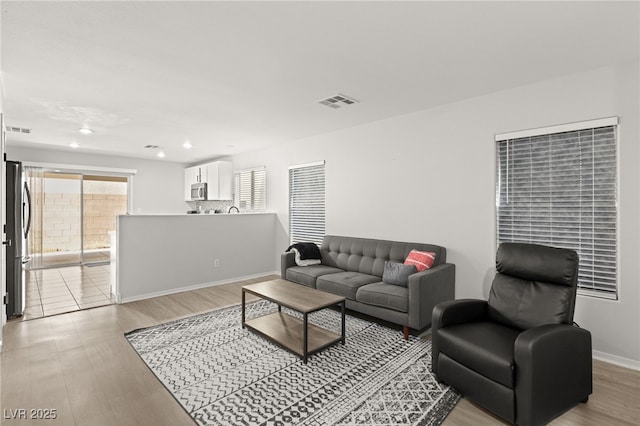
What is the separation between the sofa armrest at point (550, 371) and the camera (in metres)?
1.81

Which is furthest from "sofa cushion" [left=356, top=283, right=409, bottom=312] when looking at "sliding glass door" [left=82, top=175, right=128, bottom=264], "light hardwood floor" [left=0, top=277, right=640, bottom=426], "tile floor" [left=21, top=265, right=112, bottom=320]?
"sliding glass door" [left=82, top=175, right=128, bottom=264]

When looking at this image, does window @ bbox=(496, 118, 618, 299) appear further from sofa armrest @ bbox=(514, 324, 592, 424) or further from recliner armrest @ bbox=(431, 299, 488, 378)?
recliner armrest @ bbox=(431, 299, 488, 378)

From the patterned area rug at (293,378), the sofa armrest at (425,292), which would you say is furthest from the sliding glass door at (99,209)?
the sofa armrest at (425,292)

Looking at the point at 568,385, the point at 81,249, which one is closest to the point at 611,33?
the point at 568,385

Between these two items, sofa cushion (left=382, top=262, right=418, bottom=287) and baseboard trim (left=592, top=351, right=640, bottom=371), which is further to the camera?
sofa cushion (left=382, top=262, right=418, bottom=287)

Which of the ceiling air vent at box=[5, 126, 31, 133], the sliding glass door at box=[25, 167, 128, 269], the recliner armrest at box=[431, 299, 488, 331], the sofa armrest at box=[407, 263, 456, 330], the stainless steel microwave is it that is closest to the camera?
the recliner armrest at box=[431, 299, 488, 331]

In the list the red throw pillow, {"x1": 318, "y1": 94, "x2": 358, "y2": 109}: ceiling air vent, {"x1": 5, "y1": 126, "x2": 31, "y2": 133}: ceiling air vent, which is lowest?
the red throw pillow

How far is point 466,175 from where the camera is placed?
3611 mm

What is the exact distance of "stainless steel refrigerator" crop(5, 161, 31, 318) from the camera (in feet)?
11.8

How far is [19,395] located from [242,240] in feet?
12.0

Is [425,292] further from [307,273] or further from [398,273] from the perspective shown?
[307,273]

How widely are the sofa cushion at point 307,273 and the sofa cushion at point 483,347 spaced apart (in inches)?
79.0

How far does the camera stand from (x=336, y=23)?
2.13 meters

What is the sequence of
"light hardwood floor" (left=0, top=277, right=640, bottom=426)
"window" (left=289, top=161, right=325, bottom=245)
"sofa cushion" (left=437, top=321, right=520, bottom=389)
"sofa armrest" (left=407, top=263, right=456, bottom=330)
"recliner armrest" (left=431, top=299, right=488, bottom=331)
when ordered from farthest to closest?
"window" (left=289, top=161, right=325, bottom=245) → "sofa armrest" (left=407, top=263, right=456, bottom=330) → "recliner armrest" (left=431, top=299, right=488, bottom=331) → "light hardwood floor" (left=0, top=277, right=640, bottom=426) → "sofa cushion" (left=437, top=321, right=520, bottom=389)
